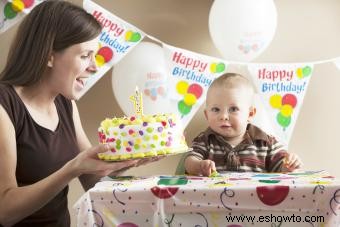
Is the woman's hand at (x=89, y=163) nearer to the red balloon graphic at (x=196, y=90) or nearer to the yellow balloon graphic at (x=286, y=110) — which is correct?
the red balloon graphic at (x=196, y=90)

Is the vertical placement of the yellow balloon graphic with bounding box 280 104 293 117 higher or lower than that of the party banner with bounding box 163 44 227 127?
lower

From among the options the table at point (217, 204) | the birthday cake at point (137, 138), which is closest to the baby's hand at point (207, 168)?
the birthday cake at point (137, 138)

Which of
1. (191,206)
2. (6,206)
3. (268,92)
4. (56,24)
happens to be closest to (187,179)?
(191,206)

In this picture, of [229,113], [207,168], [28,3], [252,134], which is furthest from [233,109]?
[28,3]

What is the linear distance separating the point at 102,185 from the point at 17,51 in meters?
0.64

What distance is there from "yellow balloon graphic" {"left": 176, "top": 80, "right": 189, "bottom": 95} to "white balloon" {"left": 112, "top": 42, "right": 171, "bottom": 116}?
0.09 metres

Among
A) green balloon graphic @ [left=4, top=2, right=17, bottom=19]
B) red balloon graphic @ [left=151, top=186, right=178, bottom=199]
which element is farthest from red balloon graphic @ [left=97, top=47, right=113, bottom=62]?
red balloon graphic @ [left=151, top=186, right=178, bottom=199]

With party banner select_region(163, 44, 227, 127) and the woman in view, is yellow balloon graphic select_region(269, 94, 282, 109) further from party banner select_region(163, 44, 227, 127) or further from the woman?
the woman

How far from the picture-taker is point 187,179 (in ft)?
4.49

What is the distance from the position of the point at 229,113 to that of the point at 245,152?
0.18 metres

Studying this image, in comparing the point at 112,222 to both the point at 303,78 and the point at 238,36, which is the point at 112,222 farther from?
the point at 303,78

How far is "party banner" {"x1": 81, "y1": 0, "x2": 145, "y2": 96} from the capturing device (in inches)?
83.8

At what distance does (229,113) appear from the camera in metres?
1.94

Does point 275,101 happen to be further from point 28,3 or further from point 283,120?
point 28,3
